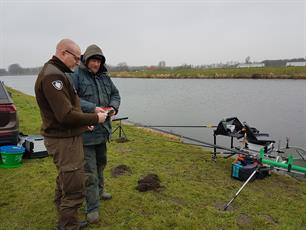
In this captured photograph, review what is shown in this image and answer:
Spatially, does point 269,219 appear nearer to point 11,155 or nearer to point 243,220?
point 243,220

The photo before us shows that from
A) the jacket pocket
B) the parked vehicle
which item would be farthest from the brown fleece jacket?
the parked vehicle

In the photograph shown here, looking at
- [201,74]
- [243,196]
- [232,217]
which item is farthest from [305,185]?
[201,74]

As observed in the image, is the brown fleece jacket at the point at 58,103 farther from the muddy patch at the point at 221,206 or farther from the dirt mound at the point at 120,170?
the dirt mound at the point at 120,170

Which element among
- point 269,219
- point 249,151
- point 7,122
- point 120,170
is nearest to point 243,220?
point 269,219

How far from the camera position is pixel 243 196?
4.10 meters

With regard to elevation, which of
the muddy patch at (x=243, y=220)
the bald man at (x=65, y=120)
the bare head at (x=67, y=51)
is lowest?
the muddy patch at (x=243, y=220)

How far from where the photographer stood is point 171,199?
13.0 feet

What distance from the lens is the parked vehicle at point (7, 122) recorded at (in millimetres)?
4936

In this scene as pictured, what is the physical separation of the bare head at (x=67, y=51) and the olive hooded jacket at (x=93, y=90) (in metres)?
0.54

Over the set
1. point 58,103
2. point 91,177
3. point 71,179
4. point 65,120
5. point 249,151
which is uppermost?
point 58,103

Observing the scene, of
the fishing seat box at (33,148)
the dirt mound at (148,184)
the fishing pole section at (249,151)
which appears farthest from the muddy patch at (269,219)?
the fishing seat box at (33,148)

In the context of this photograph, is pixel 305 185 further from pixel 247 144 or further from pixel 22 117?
pixel 22 117

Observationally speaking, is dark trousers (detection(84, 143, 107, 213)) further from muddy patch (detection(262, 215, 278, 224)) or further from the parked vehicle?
the parked vehicle

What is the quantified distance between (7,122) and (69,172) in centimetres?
297
